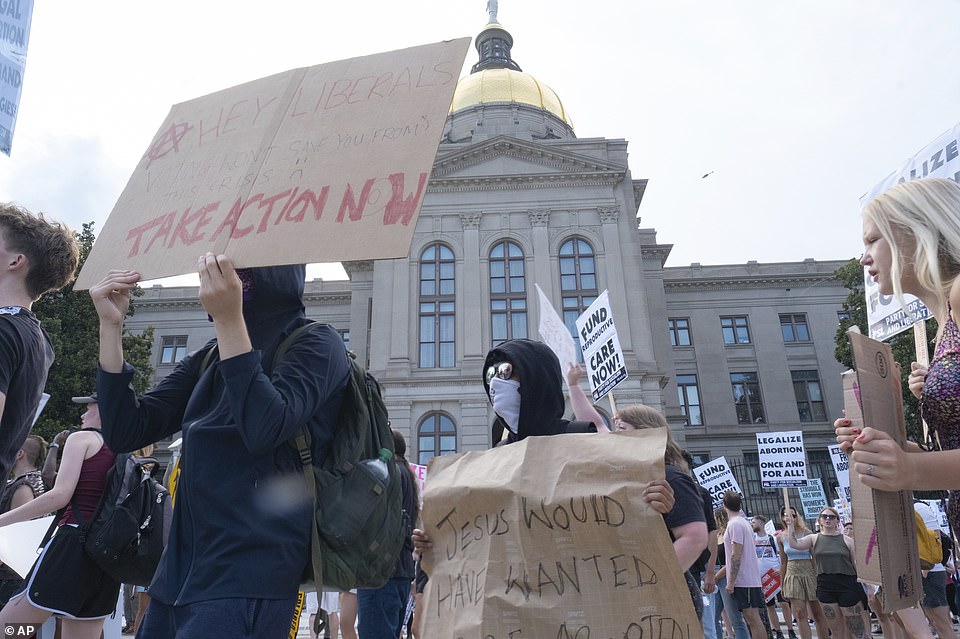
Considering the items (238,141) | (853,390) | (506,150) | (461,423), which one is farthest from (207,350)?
(506,150)

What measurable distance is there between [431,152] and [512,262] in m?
33.2

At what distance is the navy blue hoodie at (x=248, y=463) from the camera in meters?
1.89

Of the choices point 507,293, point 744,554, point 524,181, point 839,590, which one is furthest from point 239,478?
point 524,181

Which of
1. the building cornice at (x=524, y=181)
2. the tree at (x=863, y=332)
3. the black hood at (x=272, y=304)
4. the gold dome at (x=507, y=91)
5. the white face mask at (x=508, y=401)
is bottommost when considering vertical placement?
the white face mask at (x=508, y=401)

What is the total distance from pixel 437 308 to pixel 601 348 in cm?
2604

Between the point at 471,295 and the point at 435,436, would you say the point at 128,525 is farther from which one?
the point at 471,295

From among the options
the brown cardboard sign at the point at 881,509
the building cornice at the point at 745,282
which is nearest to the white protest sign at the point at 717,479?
the brown cardboard sign at the point at 881,509

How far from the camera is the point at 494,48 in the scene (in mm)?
56406

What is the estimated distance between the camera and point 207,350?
8.38 feet

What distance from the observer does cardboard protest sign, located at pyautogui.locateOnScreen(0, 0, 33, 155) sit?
→ 377cm

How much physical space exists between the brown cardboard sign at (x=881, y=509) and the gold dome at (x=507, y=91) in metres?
47.3

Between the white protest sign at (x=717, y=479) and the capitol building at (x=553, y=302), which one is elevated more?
the capitol building at (x=553, y=302)

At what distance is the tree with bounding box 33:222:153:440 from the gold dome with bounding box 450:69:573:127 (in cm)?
3025

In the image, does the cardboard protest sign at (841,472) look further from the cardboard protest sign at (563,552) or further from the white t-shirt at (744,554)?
the cardboard protest sign at (563,552)
